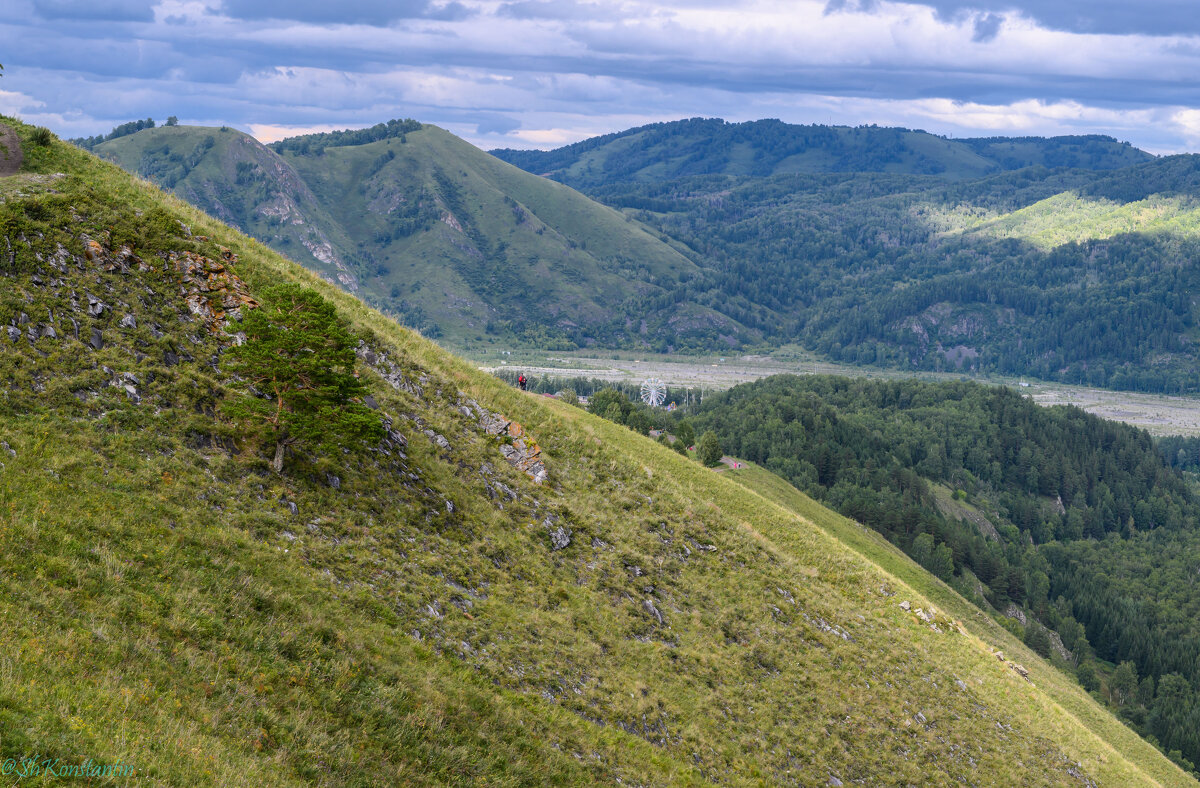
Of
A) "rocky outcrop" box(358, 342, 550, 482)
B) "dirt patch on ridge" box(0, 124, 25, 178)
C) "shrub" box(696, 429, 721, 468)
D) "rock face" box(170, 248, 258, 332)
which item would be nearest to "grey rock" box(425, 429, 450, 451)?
"rocky outcrop" box(358, 342, 550, 482)

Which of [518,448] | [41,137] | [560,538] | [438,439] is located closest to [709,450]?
[518,448]

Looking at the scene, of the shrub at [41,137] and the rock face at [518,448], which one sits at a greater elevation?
the shrub at [41,137]

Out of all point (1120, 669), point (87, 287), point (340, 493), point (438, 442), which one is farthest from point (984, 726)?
point (1120, 669)

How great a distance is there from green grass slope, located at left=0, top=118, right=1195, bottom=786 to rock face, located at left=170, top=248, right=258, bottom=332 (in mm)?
452

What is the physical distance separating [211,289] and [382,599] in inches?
630

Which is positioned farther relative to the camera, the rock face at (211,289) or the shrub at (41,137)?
the shrub at (41,137)

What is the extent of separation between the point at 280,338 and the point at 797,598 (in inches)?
1089

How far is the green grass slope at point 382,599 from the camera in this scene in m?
15.5

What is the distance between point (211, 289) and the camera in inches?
1212

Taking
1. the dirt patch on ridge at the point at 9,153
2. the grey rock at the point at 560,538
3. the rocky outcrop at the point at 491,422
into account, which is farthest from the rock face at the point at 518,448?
the dirt patch on ridge at the point at 9,153

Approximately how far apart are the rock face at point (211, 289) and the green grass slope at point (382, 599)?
0.45 metres

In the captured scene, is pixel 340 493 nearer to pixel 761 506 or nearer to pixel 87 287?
pixel 87 287

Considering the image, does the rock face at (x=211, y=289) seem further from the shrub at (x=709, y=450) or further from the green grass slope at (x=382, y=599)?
the shrub at (x=709, y=450)

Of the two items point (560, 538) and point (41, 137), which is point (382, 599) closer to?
point (560, 538)
